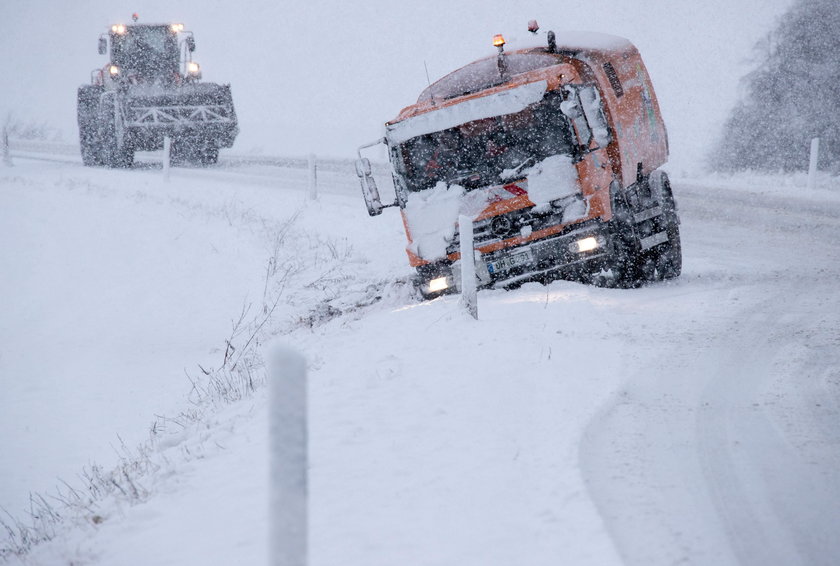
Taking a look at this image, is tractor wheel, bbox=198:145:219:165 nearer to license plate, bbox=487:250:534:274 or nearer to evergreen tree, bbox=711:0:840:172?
evergreen tree, bbox=711:0:840:172

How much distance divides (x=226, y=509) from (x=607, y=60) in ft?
24.1

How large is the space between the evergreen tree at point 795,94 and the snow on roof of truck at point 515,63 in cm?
978

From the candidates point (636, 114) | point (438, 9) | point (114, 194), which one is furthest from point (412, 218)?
point (438, 9)

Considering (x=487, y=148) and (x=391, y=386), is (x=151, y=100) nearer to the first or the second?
(x=487, y=148)

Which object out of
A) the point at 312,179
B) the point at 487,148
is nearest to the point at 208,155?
the point at 312,179

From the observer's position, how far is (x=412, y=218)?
28.4 feet

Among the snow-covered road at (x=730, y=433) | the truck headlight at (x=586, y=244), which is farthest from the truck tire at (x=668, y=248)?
the truck headlight at (x=586, y=244)

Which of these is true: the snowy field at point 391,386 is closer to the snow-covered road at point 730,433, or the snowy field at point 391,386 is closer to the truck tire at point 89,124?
the snow-covered road at point 730,433

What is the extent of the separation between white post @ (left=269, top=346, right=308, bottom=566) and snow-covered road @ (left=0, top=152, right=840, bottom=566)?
1468mm

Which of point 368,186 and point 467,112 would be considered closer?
point 467,112

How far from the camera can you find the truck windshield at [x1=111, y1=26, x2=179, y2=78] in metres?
20.3

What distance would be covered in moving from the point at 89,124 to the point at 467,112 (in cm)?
1710

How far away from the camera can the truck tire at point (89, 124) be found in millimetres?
21453

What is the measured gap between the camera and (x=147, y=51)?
20.5 meters
